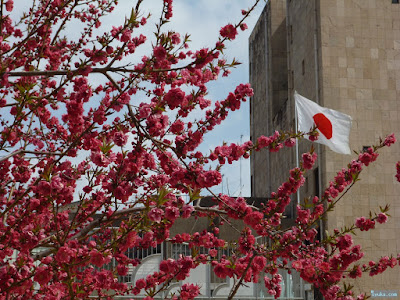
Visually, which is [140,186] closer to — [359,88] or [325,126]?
[325,126]

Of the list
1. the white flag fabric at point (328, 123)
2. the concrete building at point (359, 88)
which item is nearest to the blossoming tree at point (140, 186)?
the white flag fabric at point (328, 123)

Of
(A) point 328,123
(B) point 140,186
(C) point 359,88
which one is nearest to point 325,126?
(A) point 328,123

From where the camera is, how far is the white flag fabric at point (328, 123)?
17062 millimetres

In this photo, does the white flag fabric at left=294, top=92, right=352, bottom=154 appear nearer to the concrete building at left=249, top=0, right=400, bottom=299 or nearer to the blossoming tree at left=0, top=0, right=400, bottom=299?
the concrete building at left=249, top=0, right=400, bottom=299

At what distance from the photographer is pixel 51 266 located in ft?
15.8

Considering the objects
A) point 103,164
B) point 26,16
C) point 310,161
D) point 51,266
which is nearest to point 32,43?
point 26,16

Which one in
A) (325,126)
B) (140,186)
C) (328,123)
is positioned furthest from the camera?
(328,123)

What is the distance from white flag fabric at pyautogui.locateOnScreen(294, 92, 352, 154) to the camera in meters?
17.1

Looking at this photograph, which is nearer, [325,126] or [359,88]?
[325,126]

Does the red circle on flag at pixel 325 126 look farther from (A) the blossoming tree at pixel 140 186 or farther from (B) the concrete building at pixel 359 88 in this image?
(A) the blossoming tree at pixel 140 186

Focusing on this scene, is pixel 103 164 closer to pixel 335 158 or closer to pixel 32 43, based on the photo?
pixel 32 43

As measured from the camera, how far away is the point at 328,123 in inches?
719

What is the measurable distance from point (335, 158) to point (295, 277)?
11.8 m

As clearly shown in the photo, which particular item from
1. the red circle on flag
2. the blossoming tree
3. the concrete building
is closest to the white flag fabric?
the red circle on flag
